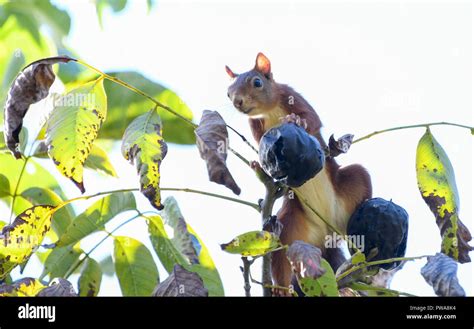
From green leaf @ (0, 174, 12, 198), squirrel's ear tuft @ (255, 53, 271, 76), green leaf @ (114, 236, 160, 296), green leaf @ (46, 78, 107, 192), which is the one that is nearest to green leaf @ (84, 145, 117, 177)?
green leaf @ (0, 174, 12, 198)

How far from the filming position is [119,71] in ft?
8.44

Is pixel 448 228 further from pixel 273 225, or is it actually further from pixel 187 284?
pixel 187 284

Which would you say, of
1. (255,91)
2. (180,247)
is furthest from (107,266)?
(180,247)

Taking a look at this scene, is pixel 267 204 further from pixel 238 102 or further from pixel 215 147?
pixel 238 102

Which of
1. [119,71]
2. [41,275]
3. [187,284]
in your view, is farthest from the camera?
[119,71]

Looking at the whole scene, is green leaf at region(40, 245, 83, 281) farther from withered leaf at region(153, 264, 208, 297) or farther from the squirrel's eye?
the squirrel's eye

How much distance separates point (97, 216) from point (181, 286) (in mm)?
570

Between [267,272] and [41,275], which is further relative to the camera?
[41,275]
